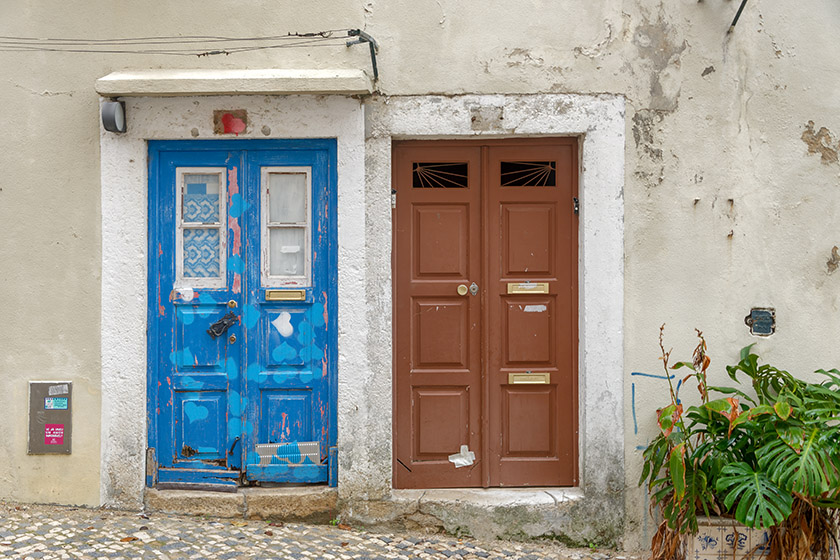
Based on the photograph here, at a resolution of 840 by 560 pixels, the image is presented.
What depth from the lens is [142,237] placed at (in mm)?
4387

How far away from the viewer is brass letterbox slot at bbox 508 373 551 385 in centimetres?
456

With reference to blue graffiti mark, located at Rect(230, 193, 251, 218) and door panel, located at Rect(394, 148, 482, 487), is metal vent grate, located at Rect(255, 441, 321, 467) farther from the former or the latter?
blue graffiti mark, located at Rect(230, 193, 251, 218)

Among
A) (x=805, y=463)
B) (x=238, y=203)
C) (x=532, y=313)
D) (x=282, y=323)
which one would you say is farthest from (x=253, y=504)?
(x=805, y=463)

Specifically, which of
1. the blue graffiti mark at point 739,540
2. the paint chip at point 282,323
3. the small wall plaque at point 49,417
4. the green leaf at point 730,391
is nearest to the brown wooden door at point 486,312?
the paint chip at point 282,323

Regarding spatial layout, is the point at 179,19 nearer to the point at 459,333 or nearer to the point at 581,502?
the point at 459,333

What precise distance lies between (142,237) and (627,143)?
2.87 meters

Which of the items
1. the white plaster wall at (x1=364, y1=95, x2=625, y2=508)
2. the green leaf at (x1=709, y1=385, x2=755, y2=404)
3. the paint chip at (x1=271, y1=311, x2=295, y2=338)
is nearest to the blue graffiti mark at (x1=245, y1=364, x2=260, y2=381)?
the paint chip at (x1=271, y1=311, x2=295, y2=338)

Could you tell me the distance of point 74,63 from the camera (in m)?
4.36

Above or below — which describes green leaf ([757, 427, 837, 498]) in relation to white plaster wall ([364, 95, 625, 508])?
below

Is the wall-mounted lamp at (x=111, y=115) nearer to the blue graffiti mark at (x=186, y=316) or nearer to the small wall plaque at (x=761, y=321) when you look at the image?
the blue graffiti mark at (x=186, y=316)

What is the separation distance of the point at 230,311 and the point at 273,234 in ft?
1.71

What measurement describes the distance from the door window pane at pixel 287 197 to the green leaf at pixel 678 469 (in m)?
2.42

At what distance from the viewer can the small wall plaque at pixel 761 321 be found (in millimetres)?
4383

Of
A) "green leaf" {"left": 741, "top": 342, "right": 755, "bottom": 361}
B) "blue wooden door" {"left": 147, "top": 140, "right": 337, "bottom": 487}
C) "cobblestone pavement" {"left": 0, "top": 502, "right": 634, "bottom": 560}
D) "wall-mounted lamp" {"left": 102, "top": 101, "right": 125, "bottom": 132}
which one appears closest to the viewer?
"cobblestone pavement" {"left": 0, "top": 502, "right": 634, "bottom": 560}
